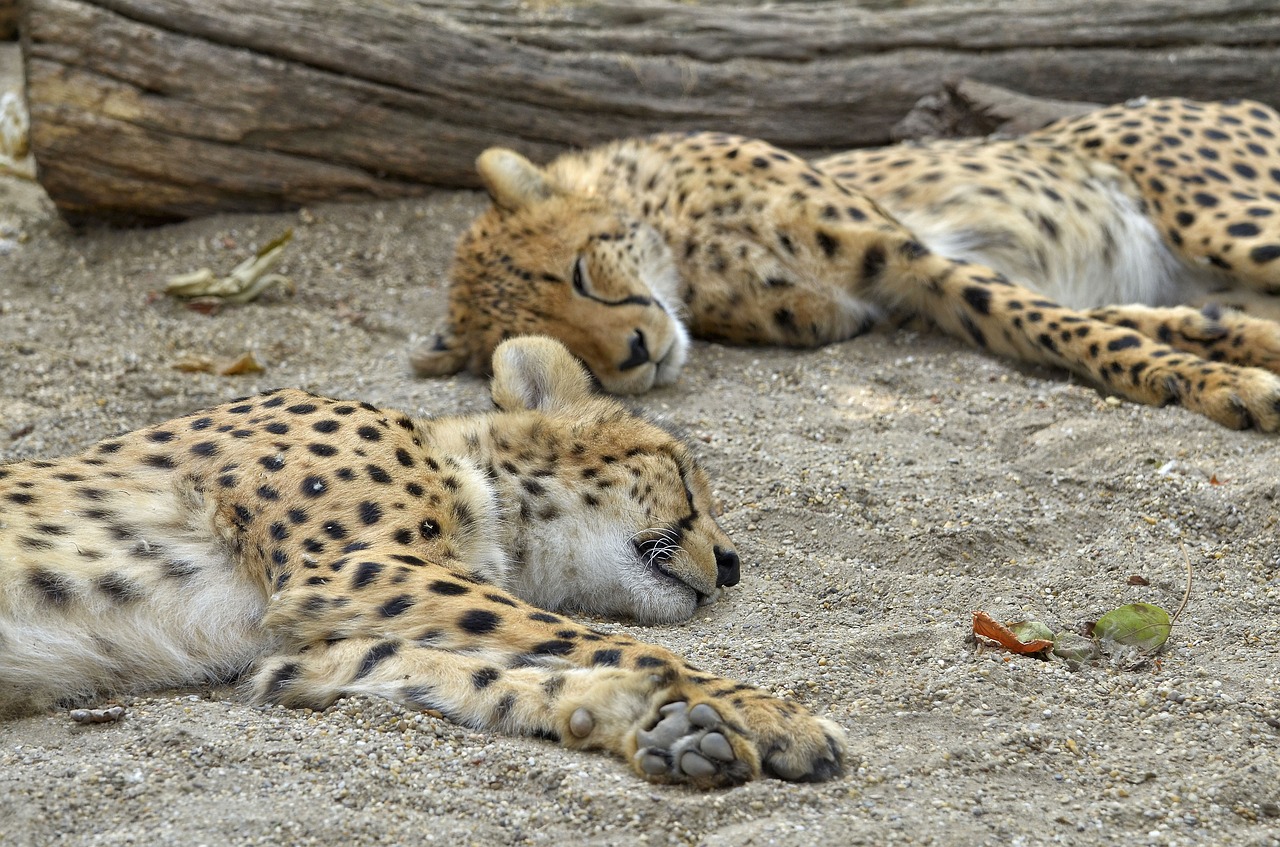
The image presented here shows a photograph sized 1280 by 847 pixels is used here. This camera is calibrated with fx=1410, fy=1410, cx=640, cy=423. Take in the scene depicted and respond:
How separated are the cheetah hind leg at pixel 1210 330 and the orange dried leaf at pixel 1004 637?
6.17 ft

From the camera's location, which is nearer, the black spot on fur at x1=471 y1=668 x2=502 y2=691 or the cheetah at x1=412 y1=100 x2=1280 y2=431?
the black spot on fur at x1=471 y1=668 x2=502 y2=691

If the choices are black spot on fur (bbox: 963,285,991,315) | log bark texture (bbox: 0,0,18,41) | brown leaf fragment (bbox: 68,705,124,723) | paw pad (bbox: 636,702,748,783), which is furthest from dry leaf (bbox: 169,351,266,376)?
log bark texture (bbox: 0,0,18,41)

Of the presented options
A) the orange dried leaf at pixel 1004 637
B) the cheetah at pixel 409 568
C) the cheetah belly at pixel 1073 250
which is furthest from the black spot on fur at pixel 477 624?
the cheetah belly at pixel 1073 250

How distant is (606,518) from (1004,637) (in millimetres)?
919

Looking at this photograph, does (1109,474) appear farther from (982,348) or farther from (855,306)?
(855,306)

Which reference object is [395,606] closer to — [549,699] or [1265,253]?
[549,699]

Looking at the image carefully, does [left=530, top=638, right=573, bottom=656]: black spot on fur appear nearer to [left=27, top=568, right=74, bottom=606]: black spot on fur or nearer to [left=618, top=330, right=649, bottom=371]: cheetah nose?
[left=27, top=568, right=74, bottom=606]: black spot on fur

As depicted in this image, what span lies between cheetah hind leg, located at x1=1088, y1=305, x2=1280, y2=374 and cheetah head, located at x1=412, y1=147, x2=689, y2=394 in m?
1.43

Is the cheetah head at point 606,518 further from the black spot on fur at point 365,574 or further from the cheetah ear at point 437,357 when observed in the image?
the cheetah ear at point 437,357

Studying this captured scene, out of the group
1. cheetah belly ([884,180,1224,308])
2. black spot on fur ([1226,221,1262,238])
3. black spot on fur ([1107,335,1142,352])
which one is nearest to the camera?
black spot on fur ([1107,335,1142,352])

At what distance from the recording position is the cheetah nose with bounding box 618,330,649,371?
14.1 feet

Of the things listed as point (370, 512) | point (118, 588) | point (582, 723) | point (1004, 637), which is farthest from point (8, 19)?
point (1004, 637)

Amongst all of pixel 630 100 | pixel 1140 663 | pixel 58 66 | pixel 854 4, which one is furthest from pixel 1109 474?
pixel 58 66

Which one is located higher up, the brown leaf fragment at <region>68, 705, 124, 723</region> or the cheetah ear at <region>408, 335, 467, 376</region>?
the cheetah ear at <region>408, 335, 467, 376</region>
